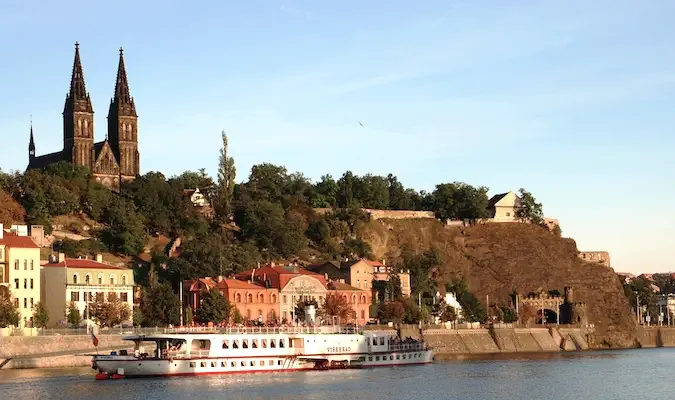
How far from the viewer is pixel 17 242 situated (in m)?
104

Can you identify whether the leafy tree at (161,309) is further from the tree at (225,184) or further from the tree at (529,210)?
the tree at (529,210)

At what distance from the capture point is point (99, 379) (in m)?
78.8

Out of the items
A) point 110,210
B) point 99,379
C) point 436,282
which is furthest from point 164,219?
point 99,379

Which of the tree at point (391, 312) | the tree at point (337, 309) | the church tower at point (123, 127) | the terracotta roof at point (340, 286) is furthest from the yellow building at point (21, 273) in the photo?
the church tower at point (123, 127)

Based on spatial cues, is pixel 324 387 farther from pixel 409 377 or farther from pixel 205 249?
pixel 205 249

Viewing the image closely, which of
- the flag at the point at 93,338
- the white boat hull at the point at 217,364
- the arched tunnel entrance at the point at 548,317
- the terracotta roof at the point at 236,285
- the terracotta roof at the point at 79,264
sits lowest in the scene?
the white boat hull at the point at 217,364

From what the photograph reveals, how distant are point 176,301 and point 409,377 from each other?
31.5m

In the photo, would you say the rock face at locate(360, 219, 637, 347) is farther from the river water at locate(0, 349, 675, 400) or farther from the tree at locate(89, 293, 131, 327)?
the tree at locate(89, 293, 131, 327)

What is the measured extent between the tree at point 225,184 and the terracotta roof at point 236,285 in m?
30.5

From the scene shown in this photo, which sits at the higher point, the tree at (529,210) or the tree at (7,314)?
the tree at (529,210)

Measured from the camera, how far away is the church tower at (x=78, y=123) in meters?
164

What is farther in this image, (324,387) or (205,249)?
(205,249)

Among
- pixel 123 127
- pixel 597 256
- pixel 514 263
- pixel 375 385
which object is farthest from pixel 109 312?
pixel 597 256

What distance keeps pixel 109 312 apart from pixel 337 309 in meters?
26.4
